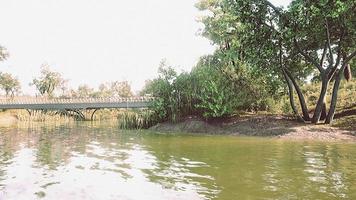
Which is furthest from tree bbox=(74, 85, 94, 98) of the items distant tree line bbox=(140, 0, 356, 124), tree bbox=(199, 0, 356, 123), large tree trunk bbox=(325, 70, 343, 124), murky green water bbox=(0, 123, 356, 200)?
murky green water bbox=(0, 123, 356, 200)

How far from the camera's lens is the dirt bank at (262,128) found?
2358 cm

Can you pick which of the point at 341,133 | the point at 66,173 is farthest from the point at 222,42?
the point at 66,173

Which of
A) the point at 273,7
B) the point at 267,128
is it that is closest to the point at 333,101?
the point at 267,128

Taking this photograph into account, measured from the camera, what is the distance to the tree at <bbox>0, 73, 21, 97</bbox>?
101 meters

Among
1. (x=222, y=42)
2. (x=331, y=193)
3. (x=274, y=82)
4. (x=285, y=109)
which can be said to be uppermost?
(x=222, y=42)

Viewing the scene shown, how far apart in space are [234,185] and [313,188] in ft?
6.35

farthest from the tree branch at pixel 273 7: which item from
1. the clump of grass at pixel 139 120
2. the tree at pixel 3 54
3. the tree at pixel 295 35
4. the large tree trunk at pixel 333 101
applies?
the tree at pixel 3 54

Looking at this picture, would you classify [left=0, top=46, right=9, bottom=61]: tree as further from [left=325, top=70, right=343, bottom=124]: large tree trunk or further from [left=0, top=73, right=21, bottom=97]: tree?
[left=325, top=70, right=343, bottom=124]: large tree trunk

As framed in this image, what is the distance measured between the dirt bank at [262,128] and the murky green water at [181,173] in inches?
180

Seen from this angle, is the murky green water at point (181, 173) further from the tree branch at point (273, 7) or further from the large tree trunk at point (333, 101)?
the tree branch at point (273, 7)

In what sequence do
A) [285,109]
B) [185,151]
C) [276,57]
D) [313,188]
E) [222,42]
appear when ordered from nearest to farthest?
[313,188]
[185,151]
[276,57]
[285,109]
[222,42]

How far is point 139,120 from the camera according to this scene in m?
35.4

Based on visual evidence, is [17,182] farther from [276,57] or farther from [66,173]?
[276,57]

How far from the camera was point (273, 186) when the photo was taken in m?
10.1
